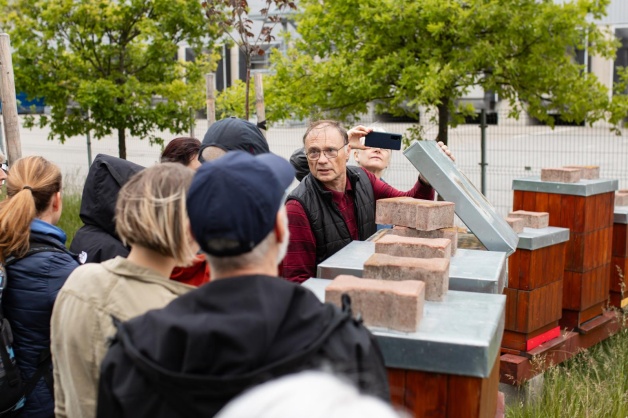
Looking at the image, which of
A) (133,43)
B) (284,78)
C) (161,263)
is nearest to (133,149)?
(133,43)

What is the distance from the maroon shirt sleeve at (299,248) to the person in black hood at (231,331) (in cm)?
196

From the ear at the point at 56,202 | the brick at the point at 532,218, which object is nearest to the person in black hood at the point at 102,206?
the ear at the point at 56,202

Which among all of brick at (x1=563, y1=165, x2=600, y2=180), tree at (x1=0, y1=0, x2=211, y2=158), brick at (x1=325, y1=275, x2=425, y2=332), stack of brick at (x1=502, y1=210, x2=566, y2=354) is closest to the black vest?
stack of brick at (x1=502, y1=210, x2=566, y2=354)

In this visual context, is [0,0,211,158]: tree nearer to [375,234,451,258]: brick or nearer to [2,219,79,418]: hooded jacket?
[2,219,79,418]: hooded jacket

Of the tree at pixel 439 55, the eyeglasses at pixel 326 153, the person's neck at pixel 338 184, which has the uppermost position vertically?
the tree at pixel 439 55

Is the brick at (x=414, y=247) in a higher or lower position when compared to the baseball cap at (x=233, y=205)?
lower

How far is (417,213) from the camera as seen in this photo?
11.4 feet

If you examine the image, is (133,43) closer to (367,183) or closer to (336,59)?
(336,59)

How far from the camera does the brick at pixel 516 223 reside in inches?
201

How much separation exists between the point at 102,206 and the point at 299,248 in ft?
3.23

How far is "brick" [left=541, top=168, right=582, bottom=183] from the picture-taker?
6062 millimetres

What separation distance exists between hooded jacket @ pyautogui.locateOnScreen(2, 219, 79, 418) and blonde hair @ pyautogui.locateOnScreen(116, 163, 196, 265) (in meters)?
1.10

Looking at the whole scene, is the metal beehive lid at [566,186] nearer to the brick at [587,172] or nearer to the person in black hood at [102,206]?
the brick at [587,172]

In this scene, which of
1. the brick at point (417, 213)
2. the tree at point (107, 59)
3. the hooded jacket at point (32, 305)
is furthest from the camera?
the tree at point (107, 59)
